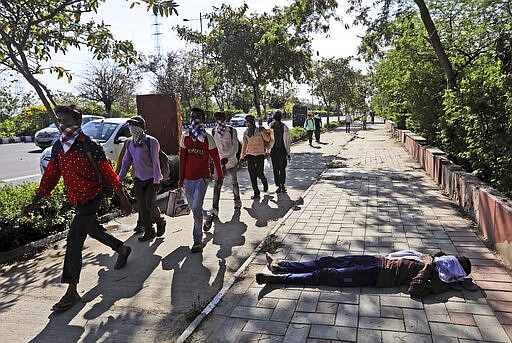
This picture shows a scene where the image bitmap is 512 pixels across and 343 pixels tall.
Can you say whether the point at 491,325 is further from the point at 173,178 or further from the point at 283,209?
the point at 173,178

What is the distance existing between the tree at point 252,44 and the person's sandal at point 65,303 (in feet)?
34.1

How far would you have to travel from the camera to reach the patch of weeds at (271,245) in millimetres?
4791

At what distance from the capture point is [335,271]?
3.69m

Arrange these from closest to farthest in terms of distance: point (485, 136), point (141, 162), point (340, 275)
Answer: point (340, 275) < point (141, 162) < point (485, 136)

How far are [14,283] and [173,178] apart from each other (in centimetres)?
493

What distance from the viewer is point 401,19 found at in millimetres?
11070

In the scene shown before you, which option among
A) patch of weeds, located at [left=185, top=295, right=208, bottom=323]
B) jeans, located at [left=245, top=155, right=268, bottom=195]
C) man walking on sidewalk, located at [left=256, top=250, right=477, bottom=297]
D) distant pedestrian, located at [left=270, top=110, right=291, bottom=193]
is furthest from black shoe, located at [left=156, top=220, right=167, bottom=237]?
distant pedestrian, located at [left=270, top=110, right=291, bottom=193]

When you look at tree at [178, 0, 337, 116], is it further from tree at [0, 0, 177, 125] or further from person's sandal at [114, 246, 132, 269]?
person's sandal at [114, 246, 132, 269]

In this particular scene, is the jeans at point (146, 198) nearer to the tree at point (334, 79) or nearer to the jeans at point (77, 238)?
the jeans at point (77, 238)

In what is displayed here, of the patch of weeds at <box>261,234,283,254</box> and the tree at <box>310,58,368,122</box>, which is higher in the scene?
the tree at <box>310,58,368,122</box>

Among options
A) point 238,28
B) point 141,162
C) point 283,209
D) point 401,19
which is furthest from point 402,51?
point 141,162

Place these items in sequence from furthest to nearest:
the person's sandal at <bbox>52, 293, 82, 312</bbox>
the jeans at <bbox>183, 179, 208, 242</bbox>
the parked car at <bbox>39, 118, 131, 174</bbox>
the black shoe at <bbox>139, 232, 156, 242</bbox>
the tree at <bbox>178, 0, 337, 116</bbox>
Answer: the tree at <bbox>178, 0, 337, 116</bbox>
the parked car at <bbox>39, 118, 131, 174</bbox>
the black shoe at <bbox>139, 232, 156, 242</bbox>
the jeans at <bbox>183, 179, 208, 242</bbox>
the person's sandal at <bbox>52, 293, 82, 312</bbox>

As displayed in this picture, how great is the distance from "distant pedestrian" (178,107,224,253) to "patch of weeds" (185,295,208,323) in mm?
1322

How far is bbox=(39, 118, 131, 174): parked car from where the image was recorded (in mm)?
9234
